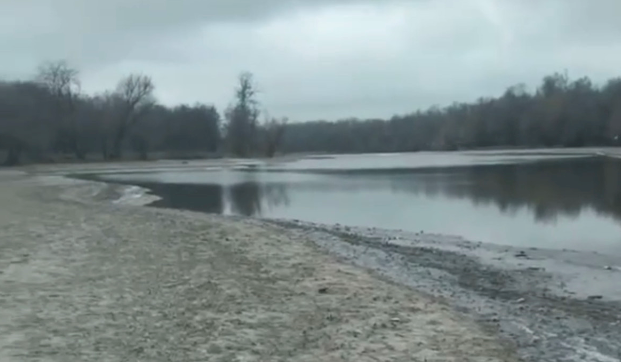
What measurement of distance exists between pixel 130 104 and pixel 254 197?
243ft

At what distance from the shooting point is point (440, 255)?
59.8 feet

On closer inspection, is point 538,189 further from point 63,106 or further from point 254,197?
point 63,106

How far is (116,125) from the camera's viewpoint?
344 feet

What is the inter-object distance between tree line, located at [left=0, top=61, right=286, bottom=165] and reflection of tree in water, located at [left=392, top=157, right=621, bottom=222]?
54.3 metres

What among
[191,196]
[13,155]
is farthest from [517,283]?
[13,155]

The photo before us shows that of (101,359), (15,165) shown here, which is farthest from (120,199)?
(15,165)

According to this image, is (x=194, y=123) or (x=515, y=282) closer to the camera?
(x=515, y=282)

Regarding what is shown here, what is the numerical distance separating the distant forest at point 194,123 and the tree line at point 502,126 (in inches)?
7.3

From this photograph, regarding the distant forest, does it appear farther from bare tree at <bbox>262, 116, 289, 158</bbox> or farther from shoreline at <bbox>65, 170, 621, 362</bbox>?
shoreline at <bbox>65, 170, 621, 362</bbox>

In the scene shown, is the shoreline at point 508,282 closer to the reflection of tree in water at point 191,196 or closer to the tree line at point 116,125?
the reflection of tree in water at point 191,196

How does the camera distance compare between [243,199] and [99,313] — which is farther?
[243,199]

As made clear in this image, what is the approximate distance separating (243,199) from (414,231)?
52.1ft

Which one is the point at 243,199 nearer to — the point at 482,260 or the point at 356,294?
the point at 482,260

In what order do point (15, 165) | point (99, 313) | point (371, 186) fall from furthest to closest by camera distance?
1. point (15, 165)
2. point (371, 186)
3. point (99, 313)
